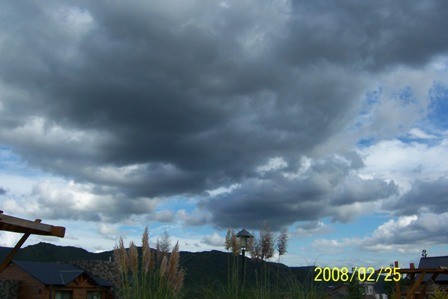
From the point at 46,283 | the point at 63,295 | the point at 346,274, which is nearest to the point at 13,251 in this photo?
the point at 346,274

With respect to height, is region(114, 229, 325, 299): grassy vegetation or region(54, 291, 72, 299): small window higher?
region(114, 229, 325, 299): grassy vegetation

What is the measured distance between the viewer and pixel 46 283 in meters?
32.4

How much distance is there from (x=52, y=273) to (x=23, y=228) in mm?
29659

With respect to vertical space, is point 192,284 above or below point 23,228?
below

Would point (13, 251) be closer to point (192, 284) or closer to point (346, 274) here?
point (192, 284)

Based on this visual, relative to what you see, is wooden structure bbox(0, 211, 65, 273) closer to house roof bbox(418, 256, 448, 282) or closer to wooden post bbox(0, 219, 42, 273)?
wooden post bbox(0, 219, 42, 273)

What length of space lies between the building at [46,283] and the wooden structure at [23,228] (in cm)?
2610

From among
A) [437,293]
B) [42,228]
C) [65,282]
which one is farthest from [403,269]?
[65,282]

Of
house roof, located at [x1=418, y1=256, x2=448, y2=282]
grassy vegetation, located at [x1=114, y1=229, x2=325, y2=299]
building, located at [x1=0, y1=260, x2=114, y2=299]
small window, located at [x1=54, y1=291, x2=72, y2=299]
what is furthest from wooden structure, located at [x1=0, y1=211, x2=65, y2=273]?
house roof, located at [x1=418, y1=256, x2=448, y2=282]

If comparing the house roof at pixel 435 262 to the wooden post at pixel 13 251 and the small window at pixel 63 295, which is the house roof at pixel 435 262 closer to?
the small window at pixel 63 295

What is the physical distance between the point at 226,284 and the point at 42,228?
2.80 meters

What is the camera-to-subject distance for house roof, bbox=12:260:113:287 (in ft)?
108

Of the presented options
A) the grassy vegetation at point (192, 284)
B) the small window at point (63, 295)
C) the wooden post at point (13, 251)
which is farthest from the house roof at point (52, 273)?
the wooden post at point (13, 251)

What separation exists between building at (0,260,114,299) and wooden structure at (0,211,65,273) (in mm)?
26101
